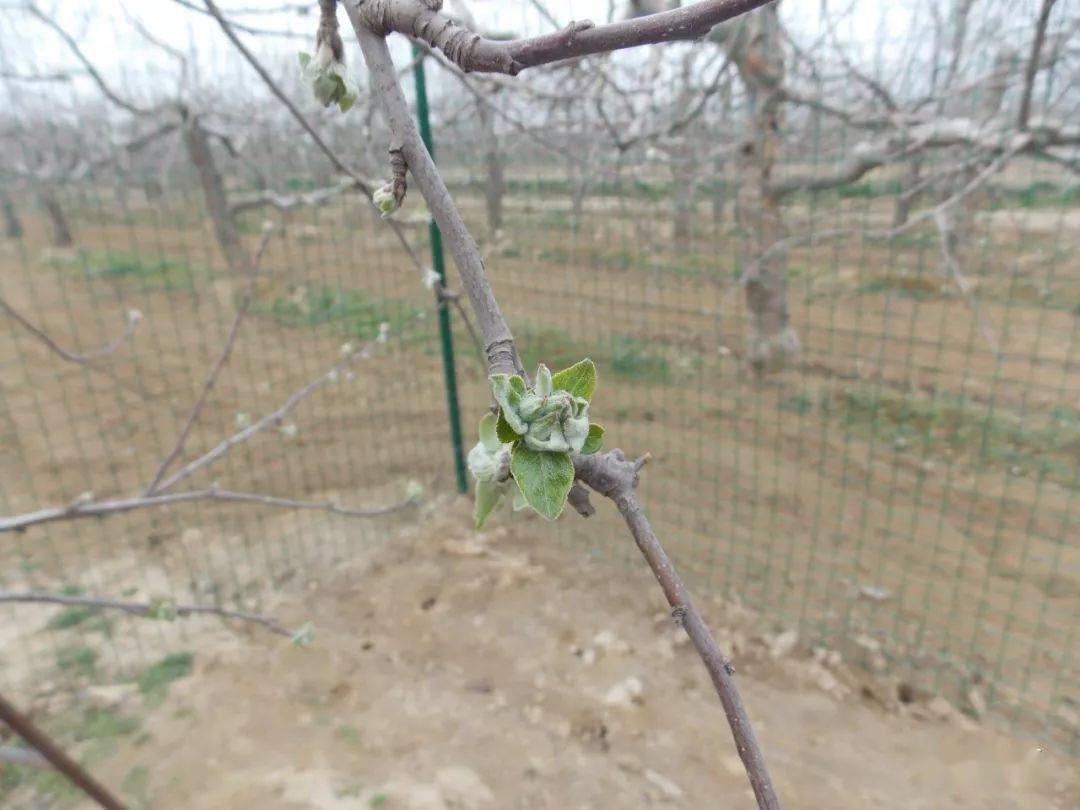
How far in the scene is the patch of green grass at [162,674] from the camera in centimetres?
215

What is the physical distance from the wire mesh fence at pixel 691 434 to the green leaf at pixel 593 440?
114 cm

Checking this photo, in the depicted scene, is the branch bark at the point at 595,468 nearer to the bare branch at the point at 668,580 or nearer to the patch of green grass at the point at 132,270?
the bare branch at the point at 668,580

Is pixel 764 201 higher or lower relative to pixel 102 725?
higher

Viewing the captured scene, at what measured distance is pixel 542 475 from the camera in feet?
1.24

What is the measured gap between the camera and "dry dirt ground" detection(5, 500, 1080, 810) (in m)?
1.79

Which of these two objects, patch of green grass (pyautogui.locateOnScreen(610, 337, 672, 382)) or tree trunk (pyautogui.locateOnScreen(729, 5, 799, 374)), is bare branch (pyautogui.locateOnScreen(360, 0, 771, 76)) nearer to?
tree trunk (pyautogui.locateOnScreen(729, 5, 799, 374))

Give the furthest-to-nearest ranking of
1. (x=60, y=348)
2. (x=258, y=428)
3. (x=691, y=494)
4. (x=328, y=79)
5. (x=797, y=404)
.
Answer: (x=797, y=404) → (x=691, y=494) → (x=258, y=428) → (x=60, y=348) → (x=328, y=79)

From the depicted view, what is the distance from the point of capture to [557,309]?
3699mm

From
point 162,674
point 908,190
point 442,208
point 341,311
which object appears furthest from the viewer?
point 341,311

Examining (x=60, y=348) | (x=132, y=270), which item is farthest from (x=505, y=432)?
(x=132, y=270)

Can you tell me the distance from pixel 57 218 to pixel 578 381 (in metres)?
8.33

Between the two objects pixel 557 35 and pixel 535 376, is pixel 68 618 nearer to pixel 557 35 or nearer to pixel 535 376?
pixel 535 376

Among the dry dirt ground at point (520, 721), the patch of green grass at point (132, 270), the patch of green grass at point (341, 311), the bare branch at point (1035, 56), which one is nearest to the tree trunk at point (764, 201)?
the bare branch at point (1035, 56)

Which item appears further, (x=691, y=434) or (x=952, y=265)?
(x=691, y=434)
